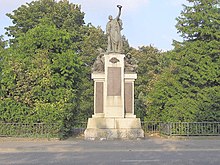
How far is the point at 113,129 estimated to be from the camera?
20938 millimetres

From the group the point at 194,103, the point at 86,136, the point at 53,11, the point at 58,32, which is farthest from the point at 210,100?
the point at 53,11

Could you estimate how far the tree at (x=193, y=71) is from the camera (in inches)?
969

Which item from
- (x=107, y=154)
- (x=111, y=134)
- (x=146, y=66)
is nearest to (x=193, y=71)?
(x=111, y=134)

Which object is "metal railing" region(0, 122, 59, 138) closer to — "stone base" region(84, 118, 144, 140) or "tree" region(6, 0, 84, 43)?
"stone base" region(84, 118, 144, 140)

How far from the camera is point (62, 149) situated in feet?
51.5

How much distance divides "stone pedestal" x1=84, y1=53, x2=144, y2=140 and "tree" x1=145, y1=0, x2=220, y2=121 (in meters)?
4.35

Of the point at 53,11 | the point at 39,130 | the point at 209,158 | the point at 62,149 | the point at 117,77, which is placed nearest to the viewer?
the point at 209,158

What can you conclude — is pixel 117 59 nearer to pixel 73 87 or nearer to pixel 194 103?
pixel 73 87

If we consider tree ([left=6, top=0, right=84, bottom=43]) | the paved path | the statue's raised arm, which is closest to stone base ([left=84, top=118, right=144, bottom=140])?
the paved path

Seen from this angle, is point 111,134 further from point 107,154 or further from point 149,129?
point 149,129

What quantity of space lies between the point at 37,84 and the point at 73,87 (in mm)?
2598

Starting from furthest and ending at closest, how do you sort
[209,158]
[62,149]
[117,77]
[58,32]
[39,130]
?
1. [58,32]
2. [117,77]
3. [39,130]
4. [62,149]
5. [209,158]

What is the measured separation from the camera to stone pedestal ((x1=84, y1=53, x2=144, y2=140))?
68.4ft

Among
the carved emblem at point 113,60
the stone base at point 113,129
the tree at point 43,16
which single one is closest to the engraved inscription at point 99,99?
the stone base at point 113,129
